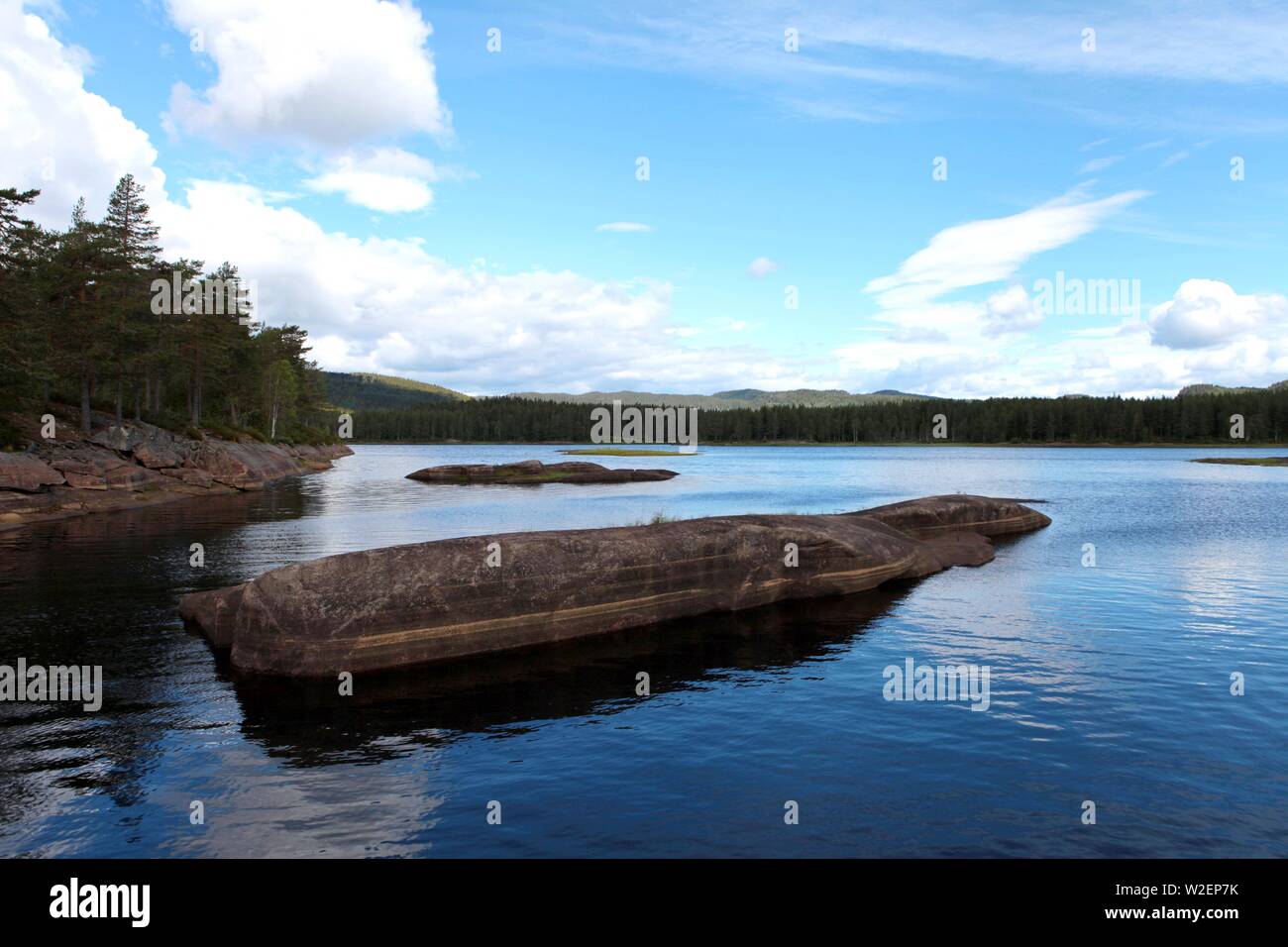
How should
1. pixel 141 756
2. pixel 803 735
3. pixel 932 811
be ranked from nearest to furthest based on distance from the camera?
pixel 932 811
pixel 141 756
pixel 803 735

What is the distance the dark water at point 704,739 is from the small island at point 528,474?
5655cm

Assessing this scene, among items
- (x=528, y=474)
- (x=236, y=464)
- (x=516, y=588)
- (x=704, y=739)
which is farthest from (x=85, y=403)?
(x=704, y=739)

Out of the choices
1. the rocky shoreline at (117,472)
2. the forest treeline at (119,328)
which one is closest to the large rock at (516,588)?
the rocky shoreline at (117,472)

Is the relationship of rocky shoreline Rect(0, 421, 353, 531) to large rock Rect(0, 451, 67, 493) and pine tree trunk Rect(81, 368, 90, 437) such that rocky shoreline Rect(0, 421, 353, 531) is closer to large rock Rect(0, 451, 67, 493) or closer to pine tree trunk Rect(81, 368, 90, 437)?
large rock Rect(0, 451, 67, 493)

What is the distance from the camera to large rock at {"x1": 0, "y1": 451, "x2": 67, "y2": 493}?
40062mm

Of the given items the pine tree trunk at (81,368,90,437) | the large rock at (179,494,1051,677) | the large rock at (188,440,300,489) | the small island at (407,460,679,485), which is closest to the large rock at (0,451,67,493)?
the pine tree trunk at (81,368,90,437)

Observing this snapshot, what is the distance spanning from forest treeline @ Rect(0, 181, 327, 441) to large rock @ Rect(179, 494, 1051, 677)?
1563 inches

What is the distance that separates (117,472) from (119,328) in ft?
39.0
